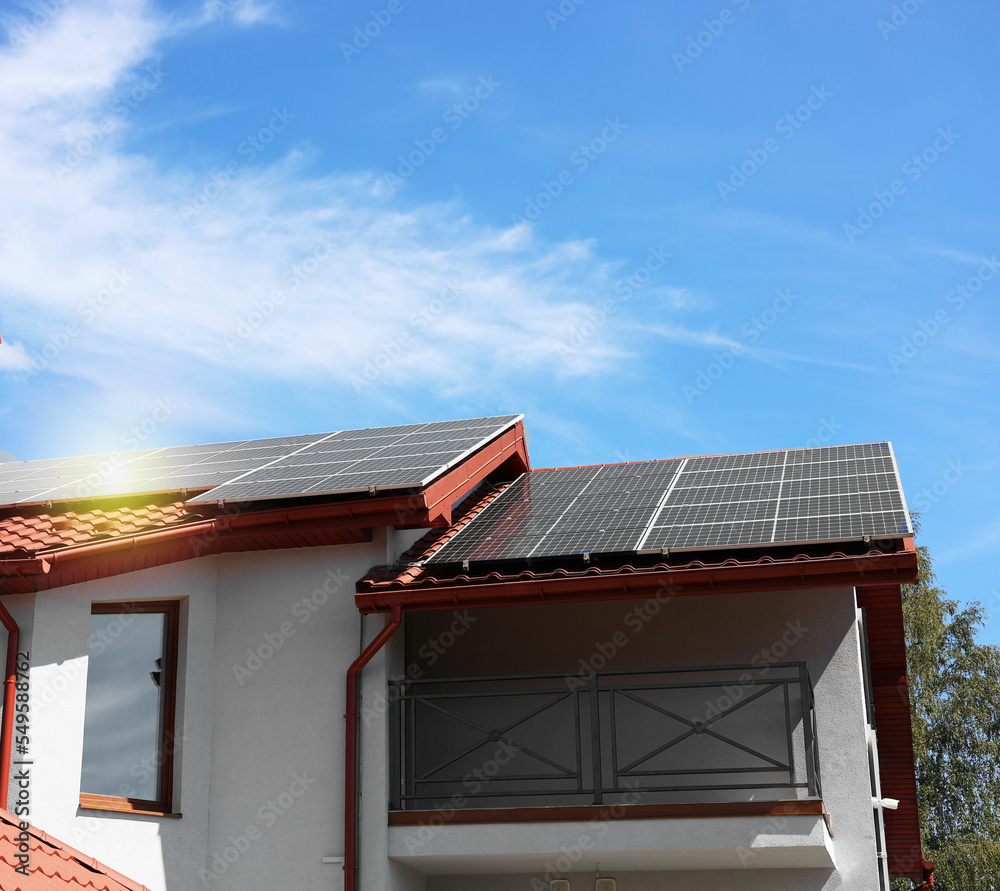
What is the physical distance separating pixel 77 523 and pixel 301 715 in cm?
290

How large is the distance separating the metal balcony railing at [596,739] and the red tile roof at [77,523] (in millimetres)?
2859

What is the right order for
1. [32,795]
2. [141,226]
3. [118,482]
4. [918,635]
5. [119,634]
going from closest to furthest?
1. [32,795]
2. [119,634]
3. [118,482]
4. [141,226]
5. [918,635]

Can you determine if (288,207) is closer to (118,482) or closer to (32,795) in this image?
(118,482)

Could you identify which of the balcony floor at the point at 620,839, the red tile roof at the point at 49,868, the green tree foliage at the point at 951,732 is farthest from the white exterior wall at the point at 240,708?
the green tree foliage at the point at 951,732

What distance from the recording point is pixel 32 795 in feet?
29.4

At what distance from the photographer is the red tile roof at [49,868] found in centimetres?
762

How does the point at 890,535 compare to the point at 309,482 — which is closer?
the point at 890,535

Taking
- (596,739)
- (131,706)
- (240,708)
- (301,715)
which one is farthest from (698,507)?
(131,706)

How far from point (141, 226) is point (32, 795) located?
23.1 ft

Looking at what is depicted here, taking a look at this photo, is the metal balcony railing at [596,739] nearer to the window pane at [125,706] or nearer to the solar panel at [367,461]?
the solar panel at [367,461]

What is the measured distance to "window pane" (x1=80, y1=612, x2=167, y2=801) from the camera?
10.1 m

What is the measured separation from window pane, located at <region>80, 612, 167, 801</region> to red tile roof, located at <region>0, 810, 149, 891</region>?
3.35 ft

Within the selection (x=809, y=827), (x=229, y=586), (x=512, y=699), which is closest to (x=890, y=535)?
(x=809, y=827)

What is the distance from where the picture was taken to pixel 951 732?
31.4 m
